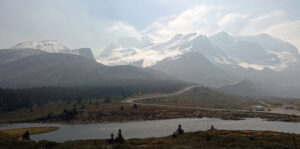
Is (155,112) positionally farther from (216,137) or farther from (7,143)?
(7,143)

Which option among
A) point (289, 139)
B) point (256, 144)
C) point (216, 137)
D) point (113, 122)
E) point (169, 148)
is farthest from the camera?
point (113, 122)

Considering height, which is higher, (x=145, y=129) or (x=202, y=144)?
(x=202, y=144)

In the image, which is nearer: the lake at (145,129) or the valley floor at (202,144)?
the valley floor at (202,144)

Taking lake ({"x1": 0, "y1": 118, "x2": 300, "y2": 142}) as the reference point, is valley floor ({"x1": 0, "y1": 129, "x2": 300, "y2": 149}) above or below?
above

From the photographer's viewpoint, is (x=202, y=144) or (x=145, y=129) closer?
(x=202, y=144)

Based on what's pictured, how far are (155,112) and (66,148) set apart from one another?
412ft

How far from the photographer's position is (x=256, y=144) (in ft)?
210

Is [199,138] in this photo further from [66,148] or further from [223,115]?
[223,115]

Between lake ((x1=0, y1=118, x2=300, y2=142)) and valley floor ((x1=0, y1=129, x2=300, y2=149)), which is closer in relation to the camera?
valley floor ((x1=0, y1=129, x2=300, y2=149))

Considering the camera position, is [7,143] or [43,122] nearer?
[7,143]

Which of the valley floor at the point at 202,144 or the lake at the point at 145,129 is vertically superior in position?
the valley floor at the point at 202,144

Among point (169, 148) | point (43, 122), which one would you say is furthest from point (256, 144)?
point (43, 122)

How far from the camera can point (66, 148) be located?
Answer: 60750 millimetres

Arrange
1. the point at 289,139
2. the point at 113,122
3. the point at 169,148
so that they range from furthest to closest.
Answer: the point at 113,122
the point at 289,139
the point at 169,148
